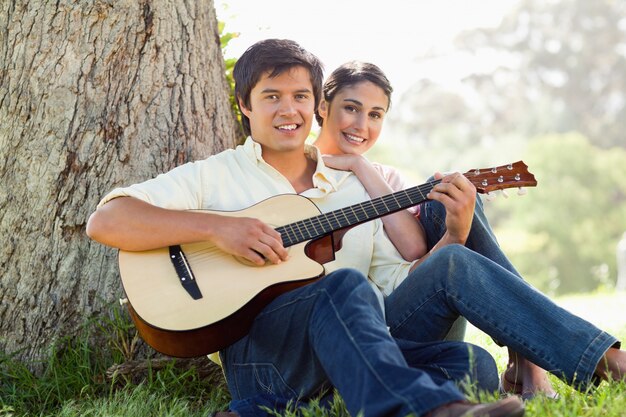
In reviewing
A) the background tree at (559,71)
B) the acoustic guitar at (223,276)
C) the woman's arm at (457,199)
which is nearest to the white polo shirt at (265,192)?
the acoustic guitar at (223,276)

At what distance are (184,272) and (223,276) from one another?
0.14 meters

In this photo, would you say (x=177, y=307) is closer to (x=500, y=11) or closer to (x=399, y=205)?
(x=399, y=205)

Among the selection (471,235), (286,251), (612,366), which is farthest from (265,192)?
(612,366)

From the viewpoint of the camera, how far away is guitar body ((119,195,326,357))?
8.79ft

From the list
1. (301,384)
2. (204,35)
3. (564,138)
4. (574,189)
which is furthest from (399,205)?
(564,138)

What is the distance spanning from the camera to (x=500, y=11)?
1634 inches

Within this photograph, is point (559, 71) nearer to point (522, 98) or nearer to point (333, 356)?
point (522, 98)

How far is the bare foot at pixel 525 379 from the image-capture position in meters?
3.00

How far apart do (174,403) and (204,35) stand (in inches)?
69.3

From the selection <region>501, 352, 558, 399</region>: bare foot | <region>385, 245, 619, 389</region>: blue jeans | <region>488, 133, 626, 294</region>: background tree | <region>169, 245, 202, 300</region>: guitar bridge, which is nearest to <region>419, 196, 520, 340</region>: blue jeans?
<region>501, 352, 558, 399</region>: bare foot

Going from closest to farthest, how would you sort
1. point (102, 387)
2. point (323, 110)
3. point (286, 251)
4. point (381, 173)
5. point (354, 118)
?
point (286, 251) → point (102, 387) → point (381, 173) → point (354, 118) → point (323, 110)

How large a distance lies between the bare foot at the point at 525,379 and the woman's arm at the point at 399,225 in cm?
57

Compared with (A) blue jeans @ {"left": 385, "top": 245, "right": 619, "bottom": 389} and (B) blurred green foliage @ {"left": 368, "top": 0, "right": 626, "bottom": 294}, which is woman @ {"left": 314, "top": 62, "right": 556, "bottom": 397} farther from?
(B) blurred green foliage @ {"left": 368, "top": 0, "right": 626, "bottom": 294}

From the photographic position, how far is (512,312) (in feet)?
8.77
